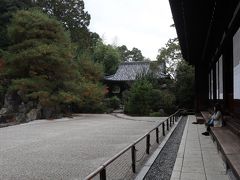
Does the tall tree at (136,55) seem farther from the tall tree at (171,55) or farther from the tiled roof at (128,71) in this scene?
the tall tree at (171,55)

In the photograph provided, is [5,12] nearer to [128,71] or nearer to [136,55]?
[128,71]

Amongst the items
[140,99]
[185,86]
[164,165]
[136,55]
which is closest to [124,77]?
[185,86]

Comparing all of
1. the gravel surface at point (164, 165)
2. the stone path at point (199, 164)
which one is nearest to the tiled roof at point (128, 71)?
the gravel surface at point (164, 165)

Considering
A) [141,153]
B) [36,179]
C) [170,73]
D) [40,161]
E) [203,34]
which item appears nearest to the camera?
[36,179]

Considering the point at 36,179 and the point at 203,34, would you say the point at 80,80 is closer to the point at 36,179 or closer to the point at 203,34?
the point at 203,34

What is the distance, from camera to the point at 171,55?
1262 inches

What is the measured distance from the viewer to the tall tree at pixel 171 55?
31781 mm

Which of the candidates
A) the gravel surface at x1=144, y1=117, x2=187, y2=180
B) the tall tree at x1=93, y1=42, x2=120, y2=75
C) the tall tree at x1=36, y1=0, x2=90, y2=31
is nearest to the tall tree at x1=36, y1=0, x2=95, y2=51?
the tall tree at x1=36, y1=0, x2=90, y2=31

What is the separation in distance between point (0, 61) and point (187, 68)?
594 inches

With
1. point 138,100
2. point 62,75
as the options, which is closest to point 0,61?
point 62,75

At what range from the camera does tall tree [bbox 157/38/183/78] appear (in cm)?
3178

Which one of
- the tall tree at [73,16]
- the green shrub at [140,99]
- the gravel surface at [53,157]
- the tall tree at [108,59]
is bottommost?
the gravel surface at [53,157]

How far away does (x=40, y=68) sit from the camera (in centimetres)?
2372

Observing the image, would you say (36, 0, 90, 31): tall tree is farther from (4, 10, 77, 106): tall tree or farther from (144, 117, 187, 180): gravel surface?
(144, 117, 187, 180): gravel surface
